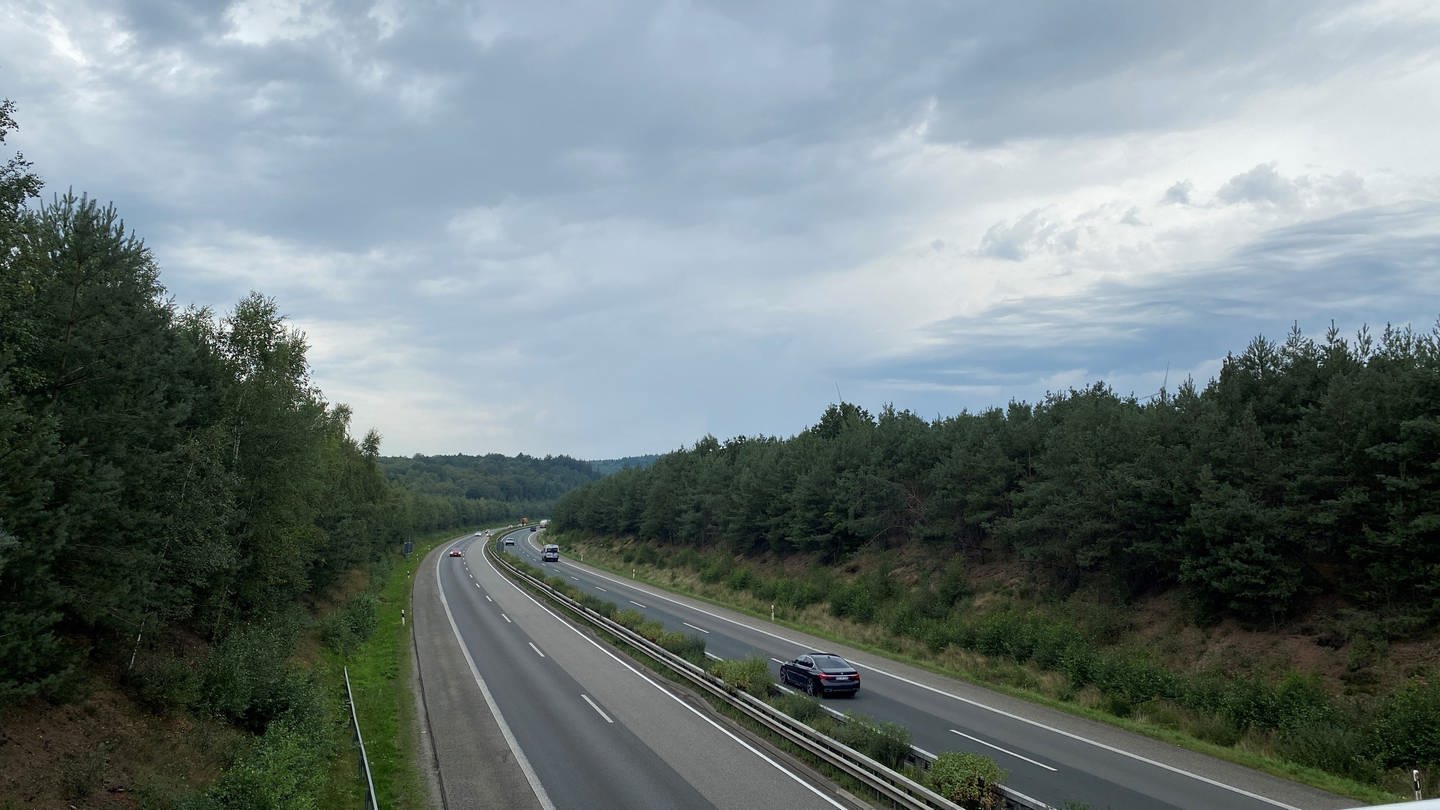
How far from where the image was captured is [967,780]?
1241 cm

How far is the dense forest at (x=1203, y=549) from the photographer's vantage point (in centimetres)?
2025

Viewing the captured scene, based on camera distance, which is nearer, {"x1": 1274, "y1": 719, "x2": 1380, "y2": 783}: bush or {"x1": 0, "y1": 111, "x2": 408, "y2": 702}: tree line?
{"x1": 0, "y1": 111, "x2": 408, "y2": 702}: tree line

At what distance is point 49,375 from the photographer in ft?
46.6

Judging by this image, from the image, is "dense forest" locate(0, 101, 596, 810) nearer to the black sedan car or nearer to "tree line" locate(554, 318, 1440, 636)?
the black sedan car

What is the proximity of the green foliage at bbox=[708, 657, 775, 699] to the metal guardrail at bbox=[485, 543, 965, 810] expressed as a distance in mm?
233

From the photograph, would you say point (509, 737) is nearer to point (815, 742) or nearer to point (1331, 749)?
point (815, 742)

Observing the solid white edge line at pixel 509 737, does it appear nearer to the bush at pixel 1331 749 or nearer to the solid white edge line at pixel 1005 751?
the solid white edge line at pixel 1005 751

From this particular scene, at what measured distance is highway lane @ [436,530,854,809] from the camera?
14195 mm

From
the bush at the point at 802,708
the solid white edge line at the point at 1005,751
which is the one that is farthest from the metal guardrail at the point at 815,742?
the solid white edge line at the point at 1005,751

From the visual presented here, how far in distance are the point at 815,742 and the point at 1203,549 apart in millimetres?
18272

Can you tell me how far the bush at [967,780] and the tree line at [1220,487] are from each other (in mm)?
15998

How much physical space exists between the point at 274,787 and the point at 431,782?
Result: 326 centimetres

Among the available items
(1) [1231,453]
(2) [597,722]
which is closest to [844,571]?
(1) [1231,453]

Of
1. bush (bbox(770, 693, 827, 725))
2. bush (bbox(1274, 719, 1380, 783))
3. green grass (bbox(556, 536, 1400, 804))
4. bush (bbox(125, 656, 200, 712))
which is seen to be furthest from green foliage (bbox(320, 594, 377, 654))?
bush (bbox(1274, 719, 1380, 783))
